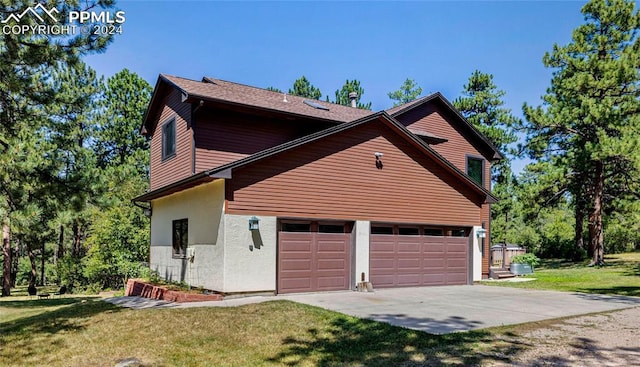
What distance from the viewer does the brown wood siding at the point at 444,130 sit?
61.1 ft

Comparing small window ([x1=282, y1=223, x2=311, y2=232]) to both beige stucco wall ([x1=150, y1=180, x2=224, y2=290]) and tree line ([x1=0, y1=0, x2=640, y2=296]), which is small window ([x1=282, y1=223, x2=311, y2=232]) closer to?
beige stucco wall ([x1=150, y1=180, x2=224, y2=290])

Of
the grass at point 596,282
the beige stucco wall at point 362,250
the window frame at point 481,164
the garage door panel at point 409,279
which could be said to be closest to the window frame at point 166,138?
the beige stucco wall at point 362,250

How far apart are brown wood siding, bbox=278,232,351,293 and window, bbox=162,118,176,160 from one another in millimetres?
5463

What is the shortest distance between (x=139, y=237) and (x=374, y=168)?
48.0ft

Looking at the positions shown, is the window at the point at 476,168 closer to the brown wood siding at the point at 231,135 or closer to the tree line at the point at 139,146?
the tree line at the point at 139,146

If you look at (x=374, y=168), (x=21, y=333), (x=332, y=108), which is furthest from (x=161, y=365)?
(x=332, y=108)

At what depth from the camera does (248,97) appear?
1537 centimetres

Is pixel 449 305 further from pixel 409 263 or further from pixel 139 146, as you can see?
pixel 139 146

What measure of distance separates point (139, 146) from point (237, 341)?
89.6 feet

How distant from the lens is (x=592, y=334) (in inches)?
297

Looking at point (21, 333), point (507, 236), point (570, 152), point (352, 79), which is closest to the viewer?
point (21, 333)

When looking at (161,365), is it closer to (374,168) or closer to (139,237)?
(374,168)

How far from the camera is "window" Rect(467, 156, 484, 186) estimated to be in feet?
65.8

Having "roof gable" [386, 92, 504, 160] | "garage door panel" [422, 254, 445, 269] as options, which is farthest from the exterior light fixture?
"roof gable" [386, 92, 504, 160]
